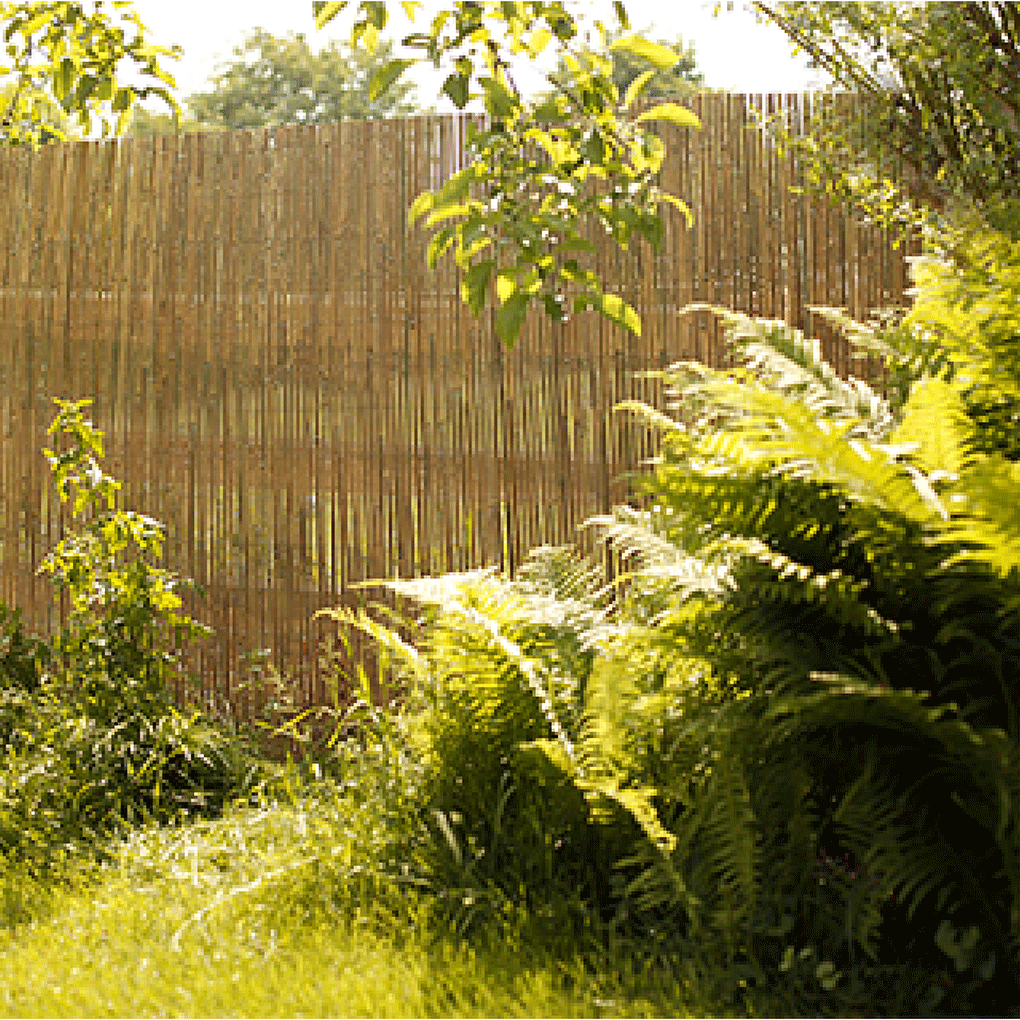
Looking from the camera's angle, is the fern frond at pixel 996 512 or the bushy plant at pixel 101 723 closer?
the fern frond at pixel 996 512

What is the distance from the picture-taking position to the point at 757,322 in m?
2.38

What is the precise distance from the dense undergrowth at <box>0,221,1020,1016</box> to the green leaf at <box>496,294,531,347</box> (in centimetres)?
32

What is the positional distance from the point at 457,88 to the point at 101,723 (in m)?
2.12

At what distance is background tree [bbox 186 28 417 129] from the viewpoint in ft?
99.6

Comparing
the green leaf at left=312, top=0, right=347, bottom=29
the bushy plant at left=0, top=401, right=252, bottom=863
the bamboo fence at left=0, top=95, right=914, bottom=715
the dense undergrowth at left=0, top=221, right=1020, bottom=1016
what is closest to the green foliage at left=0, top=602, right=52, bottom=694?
the bushy plant at left=0, top=401, right=252, bottom=863

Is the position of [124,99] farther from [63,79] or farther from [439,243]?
[439,243]

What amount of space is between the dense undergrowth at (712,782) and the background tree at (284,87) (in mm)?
29580

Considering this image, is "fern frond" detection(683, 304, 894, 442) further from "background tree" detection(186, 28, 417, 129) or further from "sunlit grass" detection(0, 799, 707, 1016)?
"background tree" detection(186, 28, 417, 129)

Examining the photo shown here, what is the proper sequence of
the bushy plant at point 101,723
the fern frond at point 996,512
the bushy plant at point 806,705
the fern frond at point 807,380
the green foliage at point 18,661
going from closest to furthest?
the fern frond at point 996,512 → the bushy plant at point 806,705 → the fern frond at point 807,380 → the bushy plant at point 101,723 → the green foliage at point 18,661

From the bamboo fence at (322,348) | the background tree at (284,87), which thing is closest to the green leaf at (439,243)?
the bamboo fence at (322,348)

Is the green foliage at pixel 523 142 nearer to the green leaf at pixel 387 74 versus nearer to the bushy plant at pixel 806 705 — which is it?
the green leaf at pixel 387 74

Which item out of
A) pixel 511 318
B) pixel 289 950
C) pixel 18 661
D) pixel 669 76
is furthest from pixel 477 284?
pixel 669 76

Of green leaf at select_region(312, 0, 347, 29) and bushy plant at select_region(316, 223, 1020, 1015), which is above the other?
green leaf at select_region(312, 0, 347, 29)

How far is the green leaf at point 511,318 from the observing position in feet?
7.30
